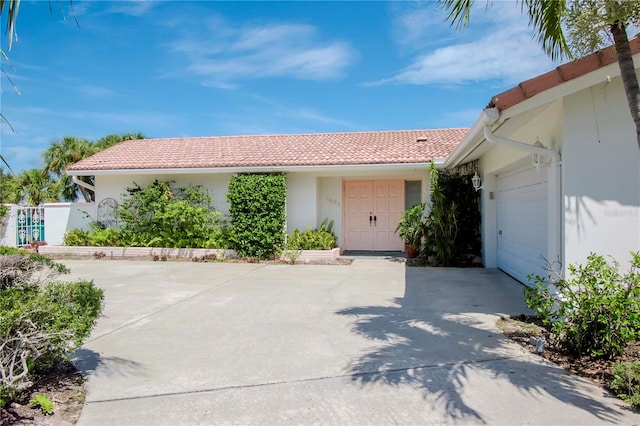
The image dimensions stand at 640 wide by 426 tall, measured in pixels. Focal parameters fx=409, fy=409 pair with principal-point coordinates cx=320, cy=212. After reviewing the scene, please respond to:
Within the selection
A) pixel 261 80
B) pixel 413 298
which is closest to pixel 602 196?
pixel 413 298

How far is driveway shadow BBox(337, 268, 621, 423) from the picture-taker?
3859 mm

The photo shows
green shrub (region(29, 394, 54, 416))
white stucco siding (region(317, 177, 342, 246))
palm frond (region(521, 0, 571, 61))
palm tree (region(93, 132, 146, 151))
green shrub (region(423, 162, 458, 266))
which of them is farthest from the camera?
palm tree (region(93, 132, 146, 151))

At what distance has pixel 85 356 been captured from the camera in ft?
16.2

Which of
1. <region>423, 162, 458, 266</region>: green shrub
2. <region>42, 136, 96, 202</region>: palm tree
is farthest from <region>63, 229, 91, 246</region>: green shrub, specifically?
<region>423, 162, 458, 266</region>: green shrub

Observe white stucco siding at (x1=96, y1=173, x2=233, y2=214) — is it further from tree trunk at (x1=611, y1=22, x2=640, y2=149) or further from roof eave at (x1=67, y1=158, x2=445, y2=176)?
tree trunk at (x1=611, y1=22, x2=640, y2=149)

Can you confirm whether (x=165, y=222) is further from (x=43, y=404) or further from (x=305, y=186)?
(x=43, y=404)

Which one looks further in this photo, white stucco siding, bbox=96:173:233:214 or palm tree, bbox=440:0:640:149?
white stucco siding, bbox=96:173:233:214

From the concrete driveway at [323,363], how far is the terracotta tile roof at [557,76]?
126 inches

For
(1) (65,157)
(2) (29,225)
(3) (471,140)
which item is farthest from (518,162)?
(1) (65,157)

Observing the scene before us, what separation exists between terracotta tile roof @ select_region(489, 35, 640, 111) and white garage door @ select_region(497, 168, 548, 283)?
2.36 m

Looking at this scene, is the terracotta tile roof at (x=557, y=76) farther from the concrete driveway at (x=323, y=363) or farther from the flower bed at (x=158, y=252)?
the flower bed at (x=158, y=252)

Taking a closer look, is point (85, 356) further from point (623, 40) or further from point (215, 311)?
point (623, 40)

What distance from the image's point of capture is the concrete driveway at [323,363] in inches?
139

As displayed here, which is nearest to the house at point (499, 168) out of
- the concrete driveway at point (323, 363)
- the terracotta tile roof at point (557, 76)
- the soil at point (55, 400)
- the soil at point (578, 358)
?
the terracotta tile roof at point (557, 76)
